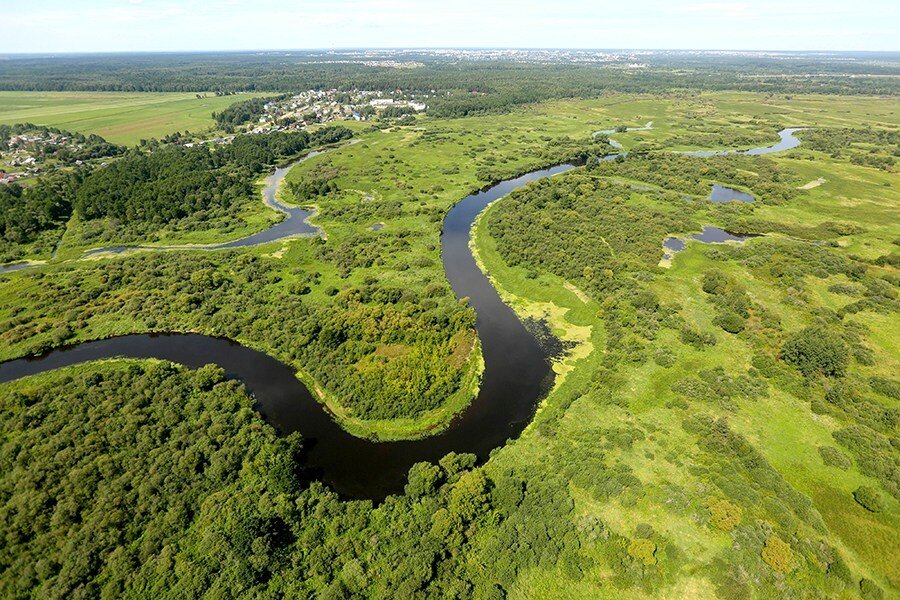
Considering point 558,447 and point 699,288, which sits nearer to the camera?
point 558,447

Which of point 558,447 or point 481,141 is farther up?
point 481,141

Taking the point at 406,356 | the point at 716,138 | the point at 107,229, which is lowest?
the point at 406,356

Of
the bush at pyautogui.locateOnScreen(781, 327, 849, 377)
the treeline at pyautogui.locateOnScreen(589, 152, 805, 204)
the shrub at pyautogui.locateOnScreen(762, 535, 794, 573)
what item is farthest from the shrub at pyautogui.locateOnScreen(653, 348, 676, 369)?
the treeline at pyautogui.locateOnScreen(589, 152, 805, 204)

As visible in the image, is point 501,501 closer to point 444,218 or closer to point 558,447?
point 558,447

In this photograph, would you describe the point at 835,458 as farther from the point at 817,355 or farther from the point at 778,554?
the point at 778,554

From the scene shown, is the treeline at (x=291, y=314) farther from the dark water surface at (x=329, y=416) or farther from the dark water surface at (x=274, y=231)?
the dark water surface at (x=274, y=231)

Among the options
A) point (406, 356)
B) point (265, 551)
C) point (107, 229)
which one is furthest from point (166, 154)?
point (265, 551)

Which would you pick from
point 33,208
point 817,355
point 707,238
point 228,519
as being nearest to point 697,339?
point 817,355

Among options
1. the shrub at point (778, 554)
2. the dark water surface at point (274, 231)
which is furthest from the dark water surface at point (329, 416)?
the dark water surface at point (274, 231)
